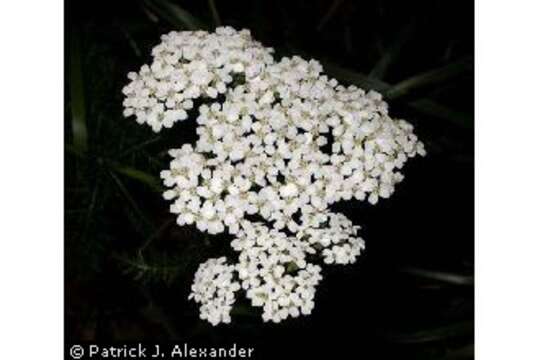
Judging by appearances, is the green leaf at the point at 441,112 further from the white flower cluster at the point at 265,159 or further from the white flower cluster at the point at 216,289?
the white flower cluster at the point at 216,289

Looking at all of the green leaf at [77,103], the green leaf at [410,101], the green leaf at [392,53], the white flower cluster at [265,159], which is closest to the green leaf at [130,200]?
the green leaf at [77,103]

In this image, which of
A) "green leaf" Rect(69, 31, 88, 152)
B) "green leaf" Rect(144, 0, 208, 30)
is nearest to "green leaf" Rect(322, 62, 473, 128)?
"green leaf" Rect(144, 0, 208, 30)

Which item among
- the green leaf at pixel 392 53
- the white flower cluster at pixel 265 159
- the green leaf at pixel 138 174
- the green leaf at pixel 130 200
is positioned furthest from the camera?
the green leaf at pixel 392 53

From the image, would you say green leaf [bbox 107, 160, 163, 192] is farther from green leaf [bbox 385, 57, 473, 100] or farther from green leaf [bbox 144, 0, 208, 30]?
green leaf [bbox 385, 57, 473, 100]

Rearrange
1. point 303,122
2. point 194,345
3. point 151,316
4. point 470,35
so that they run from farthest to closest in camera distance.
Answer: point 470,35
point 151,316
point 194,345
point 303,122
